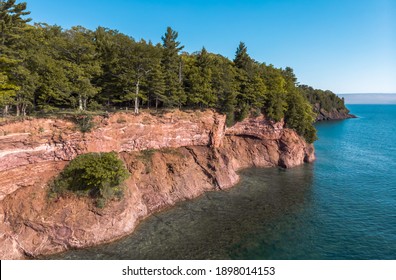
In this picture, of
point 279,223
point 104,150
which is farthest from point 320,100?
point 104,150

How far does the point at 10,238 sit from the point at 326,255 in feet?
111

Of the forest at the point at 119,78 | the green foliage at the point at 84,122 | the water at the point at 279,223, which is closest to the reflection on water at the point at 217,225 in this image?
the water at the point at 279,223

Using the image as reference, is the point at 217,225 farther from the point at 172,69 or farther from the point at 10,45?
the point at 10,45

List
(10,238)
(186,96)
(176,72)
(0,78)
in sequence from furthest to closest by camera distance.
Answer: (176,72)
(186,96)
(0,78)
(10,238)

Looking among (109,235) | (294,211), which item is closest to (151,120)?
(109,235)

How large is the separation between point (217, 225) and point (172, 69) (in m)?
32.6

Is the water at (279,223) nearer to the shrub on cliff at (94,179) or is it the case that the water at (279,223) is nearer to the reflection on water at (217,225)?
the reflection on water at (217,225)

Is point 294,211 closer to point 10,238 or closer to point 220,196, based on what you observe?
point 220,196

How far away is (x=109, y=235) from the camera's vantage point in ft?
86.3

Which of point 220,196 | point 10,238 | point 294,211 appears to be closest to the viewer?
point 10,238

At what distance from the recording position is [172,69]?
154 feet

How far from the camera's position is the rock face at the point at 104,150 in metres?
24.9

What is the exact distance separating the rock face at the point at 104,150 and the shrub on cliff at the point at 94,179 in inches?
43.2

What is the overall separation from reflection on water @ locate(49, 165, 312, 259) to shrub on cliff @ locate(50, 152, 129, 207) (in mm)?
6122
